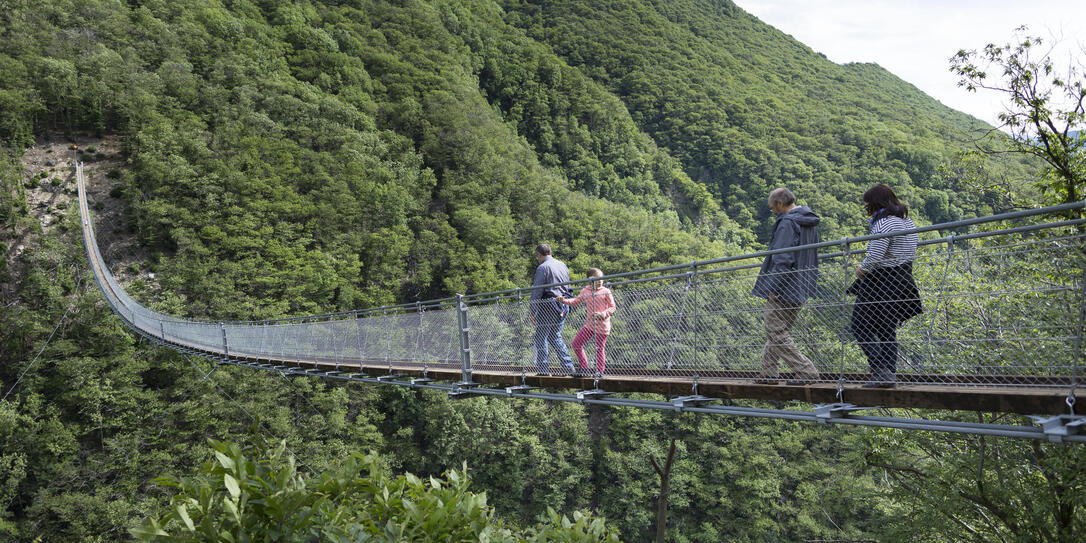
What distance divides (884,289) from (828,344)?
1.67 ft

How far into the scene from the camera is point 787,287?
2.87 m

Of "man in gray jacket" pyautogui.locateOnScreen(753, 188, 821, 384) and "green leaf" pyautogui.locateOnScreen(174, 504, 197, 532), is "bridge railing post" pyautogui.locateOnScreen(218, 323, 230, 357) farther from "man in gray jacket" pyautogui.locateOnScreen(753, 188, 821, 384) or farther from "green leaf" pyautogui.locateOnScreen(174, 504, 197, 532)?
"green leaf" pyautogui.locateOnScreen(174, 504, 197, 532)

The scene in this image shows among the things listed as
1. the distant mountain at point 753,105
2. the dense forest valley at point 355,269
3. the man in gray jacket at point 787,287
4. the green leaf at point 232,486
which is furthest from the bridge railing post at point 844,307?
the distant mountain at point 753,105

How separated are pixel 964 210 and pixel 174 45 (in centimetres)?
5944

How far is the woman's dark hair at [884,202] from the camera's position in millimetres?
2570

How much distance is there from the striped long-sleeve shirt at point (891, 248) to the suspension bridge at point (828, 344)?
0.07m

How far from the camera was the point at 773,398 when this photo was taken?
9.60ft

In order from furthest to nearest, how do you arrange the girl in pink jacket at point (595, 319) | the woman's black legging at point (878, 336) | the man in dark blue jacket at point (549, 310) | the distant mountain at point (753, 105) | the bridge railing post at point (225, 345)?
the distant mountain at point (753, 105) → the bridge railing post at point (225, 345) → the man in dark blue jacket at point (549, 310) → the girl in pink jacket at point (595, 319) → the woman's black legging at point (878, 336)

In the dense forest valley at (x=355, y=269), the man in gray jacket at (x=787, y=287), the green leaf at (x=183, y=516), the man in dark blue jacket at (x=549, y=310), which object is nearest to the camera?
the green leaf at (x=183, y=516)

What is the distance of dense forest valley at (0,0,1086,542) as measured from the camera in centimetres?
495

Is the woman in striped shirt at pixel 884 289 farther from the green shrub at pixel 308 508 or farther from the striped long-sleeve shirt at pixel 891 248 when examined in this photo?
the green shrub at pixel 308 508

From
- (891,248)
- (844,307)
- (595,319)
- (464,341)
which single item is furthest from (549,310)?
(891,248)

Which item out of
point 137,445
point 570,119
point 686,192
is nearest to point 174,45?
point 137,445

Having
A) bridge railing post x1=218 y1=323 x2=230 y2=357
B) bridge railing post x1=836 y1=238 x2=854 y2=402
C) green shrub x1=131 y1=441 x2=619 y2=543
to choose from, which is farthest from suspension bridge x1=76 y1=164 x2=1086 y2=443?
bridge railing post x1=218 y1=323 x2=230 y2=357
